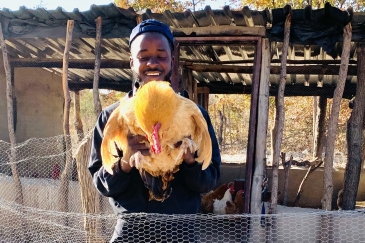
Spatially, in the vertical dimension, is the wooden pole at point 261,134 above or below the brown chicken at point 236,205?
above

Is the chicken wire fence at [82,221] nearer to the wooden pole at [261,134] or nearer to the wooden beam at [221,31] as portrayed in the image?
the wooden pole at [261,134]

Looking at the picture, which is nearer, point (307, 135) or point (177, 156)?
point (177, 156)

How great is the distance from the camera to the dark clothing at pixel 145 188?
5.40 ft

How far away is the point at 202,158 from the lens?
163 cm

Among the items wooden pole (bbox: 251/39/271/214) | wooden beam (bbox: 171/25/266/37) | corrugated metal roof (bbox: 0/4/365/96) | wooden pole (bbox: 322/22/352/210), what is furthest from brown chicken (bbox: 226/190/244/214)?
wooden beam (bbox: 171/25/266/37)

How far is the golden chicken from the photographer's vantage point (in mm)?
1464

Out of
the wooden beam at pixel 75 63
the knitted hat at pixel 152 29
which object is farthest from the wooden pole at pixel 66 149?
the knitted hat at pixel 152 29

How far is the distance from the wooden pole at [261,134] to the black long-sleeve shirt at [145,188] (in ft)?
12.4

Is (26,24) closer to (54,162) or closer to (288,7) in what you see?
(54,162)

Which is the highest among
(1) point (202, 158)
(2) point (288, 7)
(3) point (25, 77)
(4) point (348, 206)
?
(2) point (288, 7)

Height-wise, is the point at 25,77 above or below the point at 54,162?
above

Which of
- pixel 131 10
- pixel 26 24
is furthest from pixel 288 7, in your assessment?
pixel 26 24

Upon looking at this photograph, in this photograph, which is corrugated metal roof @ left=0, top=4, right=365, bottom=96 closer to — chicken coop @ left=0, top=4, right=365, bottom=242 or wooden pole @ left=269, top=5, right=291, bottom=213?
chicken coop @ left=0, top=4, right=365, bottom=242

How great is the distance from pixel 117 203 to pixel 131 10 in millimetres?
3997
